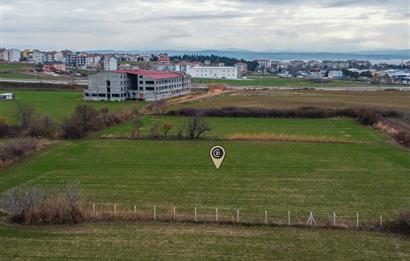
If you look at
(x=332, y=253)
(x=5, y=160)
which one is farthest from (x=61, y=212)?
(x=5, y=160)

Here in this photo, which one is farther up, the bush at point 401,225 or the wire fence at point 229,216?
the bush at point 401,225

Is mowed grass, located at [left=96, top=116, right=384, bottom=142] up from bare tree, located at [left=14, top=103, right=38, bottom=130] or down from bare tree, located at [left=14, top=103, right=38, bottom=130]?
down

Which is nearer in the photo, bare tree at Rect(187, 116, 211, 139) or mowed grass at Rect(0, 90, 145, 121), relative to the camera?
bare tree at Rect(187, 116, 211, 139)

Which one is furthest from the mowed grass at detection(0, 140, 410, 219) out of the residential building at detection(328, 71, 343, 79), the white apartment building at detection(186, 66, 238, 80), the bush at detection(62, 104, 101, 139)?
the residential building at detection(328, 71, 343, 79)

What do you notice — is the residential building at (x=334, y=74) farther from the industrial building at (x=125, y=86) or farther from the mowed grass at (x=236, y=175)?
the mowed grass at (x=236, y=175)

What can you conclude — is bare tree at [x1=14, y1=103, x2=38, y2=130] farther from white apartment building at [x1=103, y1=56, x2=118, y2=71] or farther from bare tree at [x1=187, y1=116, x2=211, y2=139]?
white apartment building at [x1=103, y1=56, x2=118, y2=71]

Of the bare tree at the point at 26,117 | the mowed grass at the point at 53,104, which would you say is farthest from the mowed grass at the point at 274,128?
the mowed grass at the point at 53,104

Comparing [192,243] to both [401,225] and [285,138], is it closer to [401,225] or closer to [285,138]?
[401,225]
